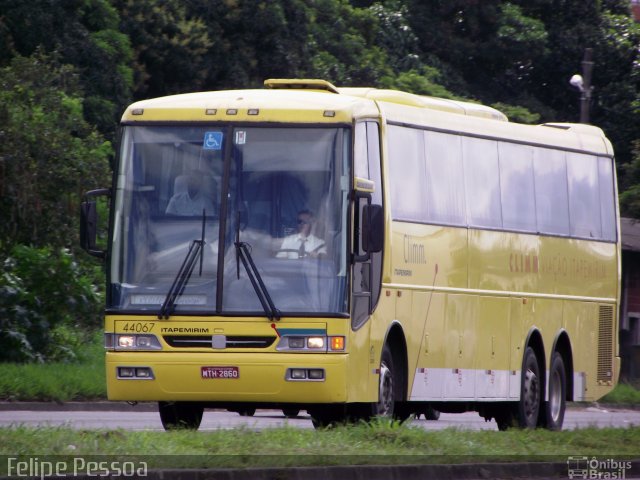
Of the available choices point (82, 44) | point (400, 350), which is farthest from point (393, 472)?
A: point (82, 44)

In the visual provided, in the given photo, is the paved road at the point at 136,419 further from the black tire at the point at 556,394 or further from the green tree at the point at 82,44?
the green tree at the point at 82,44

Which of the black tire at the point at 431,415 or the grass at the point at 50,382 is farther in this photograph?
the grass at the point at 50,382

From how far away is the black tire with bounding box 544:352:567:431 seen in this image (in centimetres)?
1861

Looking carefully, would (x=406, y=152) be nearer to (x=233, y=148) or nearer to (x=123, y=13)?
(x=233, y=148)

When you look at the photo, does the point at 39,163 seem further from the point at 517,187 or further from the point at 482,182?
the point at 482,182

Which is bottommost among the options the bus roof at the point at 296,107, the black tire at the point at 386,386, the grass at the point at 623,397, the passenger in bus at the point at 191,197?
the grass at the point at 623,397

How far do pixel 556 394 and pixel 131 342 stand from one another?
23.6ft

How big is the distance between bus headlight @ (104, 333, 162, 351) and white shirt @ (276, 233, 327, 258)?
1.40 metres

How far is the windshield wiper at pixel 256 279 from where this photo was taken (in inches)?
530

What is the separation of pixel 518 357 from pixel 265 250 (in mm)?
5103

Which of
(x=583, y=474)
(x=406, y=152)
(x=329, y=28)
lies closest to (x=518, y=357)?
(x=406, y=152)

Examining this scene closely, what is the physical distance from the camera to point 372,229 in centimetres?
1357

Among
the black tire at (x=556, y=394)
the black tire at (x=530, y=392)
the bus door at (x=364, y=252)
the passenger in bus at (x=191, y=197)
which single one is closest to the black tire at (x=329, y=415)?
the bus door at (x=364, y=252)

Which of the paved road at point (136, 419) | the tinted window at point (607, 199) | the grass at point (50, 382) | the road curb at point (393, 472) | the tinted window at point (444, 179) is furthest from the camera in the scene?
the tinted window at point (607, 199)
